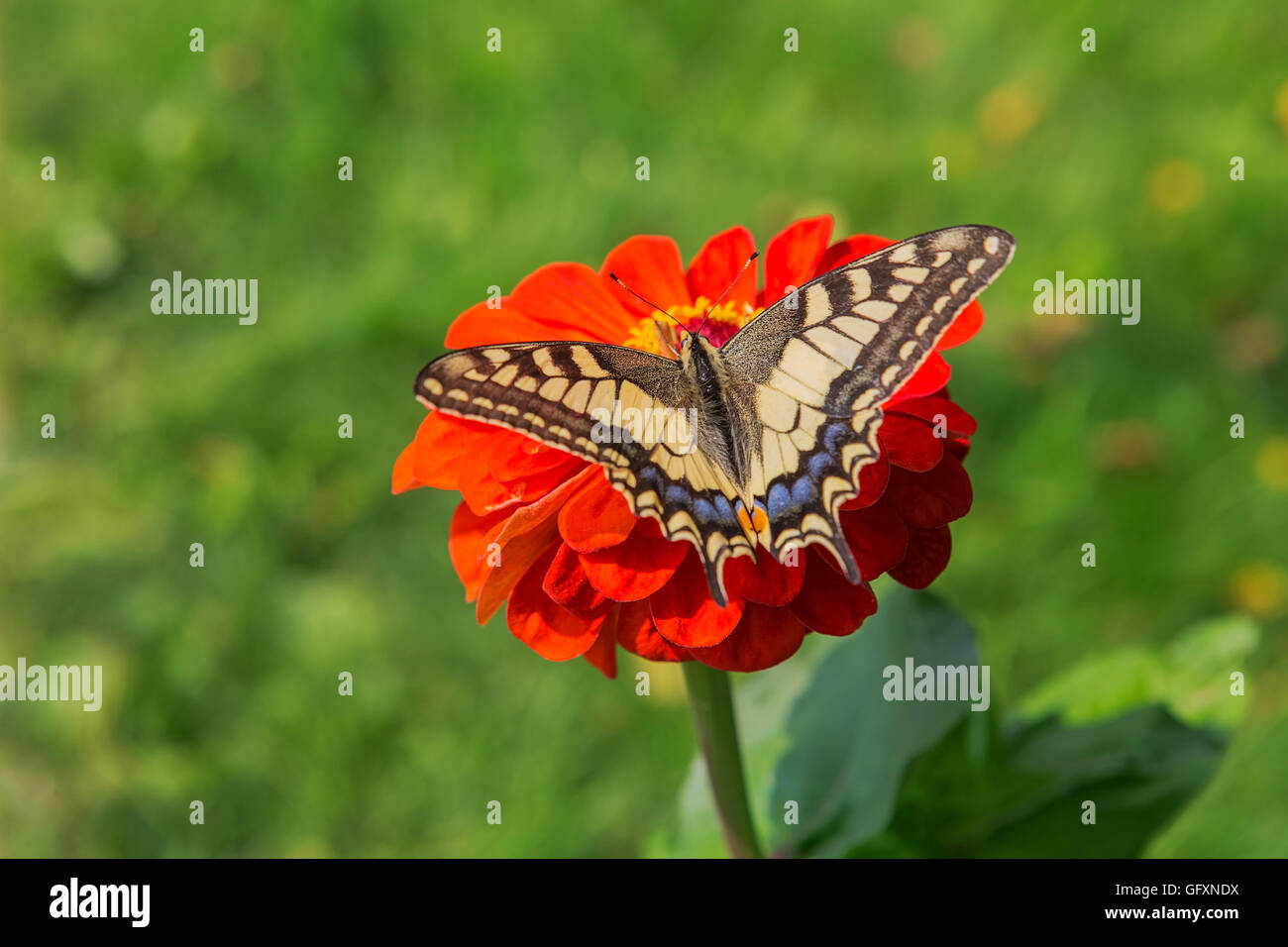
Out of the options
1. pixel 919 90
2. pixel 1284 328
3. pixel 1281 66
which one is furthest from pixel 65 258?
pixel 1281 66

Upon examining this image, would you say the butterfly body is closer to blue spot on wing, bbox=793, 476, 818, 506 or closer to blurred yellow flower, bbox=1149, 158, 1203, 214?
blue spot on wing, bbox=793, 476, 818, 506

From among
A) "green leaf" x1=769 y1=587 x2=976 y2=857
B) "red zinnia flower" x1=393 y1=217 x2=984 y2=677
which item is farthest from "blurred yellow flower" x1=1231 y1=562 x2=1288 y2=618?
"red zinnia flower" x1=393 y1=217 x2=984 y2=677

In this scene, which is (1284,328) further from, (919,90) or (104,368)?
(104,368)

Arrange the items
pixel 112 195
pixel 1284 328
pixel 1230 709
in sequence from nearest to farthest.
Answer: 1. pixel 1230 709
2. pixel 1284 328
3. pixel 112 195

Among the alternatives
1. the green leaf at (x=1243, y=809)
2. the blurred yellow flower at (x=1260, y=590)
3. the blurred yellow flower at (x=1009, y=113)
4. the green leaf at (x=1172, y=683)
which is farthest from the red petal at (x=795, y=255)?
A: the blurred yellow flower at (x=1009, y=113)

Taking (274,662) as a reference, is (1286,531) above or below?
above

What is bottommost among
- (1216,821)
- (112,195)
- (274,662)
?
(1216,821)

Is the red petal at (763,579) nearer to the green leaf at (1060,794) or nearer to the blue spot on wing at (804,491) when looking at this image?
Answer: the blue spot on wing at (804,491)
